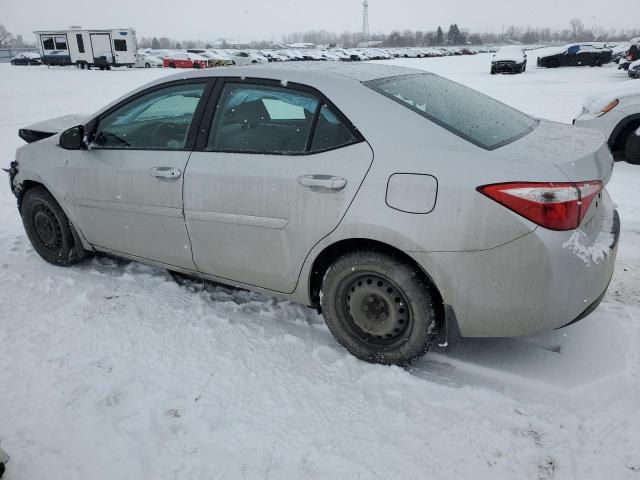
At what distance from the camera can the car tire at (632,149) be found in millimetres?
6422

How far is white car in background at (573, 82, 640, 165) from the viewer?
6371 mm

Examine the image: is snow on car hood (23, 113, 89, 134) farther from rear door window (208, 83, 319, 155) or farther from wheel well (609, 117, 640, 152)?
wheel well (609, 117, 640, 152)

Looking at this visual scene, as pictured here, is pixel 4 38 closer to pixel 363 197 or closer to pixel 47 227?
pixel 47 227

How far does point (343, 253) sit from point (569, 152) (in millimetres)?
1269

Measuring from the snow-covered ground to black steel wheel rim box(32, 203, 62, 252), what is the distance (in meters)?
0.60

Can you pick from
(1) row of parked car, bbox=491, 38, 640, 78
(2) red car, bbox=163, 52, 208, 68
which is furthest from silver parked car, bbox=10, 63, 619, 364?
(2) red car, bbox=163, 52, 208, 68

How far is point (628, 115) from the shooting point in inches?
250

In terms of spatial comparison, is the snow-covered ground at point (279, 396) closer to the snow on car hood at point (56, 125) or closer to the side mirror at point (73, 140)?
the side mirror at point (73, 140)

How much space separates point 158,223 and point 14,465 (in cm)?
163

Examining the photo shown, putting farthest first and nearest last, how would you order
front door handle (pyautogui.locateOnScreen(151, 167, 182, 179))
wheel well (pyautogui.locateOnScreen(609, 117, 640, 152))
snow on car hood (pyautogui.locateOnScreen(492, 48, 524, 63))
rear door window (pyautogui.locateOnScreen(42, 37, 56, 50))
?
rear door window (pyautogui.locateOnScreen(42, 37, 56, 50)) → snow on car hood (pyautogui.locateOnScreen(492, 48, 524, 63)) → wheel well (pyautogui.locateOnScreen(609, 117, 640, 152)) → front door handle (pyautogui.locateOnScreen(151, 167, 182, 179))

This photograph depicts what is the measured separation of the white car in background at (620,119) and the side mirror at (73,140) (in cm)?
595

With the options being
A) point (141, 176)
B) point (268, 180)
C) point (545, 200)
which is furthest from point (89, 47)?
point (545, 200)

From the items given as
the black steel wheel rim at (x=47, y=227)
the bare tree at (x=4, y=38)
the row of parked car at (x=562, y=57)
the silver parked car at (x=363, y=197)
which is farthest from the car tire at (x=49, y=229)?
the bare tree at (x=4, y=38)

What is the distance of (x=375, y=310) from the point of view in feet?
9.08
